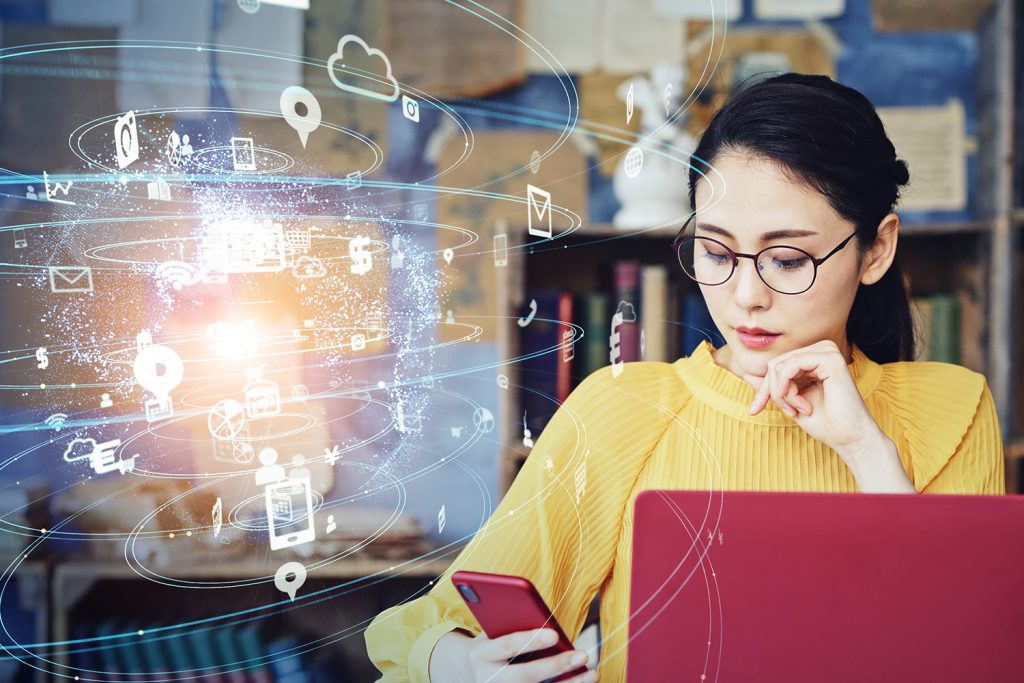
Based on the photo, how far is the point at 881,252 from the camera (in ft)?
2.54

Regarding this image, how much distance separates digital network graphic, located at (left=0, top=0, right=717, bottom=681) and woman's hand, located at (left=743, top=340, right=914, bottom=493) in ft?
1.08

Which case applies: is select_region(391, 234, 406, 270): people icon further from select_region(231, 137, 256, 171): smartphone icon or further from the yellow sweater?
the yellow sweater

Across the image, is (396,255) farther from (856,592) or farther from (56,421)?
(856,592)

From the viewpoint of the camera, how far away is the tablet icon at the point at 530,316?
79cm

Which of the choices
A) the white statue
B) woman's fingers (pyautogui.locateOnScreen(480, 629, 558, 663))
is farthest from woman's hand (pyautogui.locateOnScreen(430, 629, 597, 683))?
the white statue

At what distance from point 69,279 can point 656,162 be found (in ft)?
2.61

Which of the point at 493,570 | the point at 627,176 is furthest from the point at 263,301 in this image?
the point at 627,176

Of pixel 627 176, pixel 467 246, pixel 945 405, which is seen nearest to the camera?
pixel 467 246

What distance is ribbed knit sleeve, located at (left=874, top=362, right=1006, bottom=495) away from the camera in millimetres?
791

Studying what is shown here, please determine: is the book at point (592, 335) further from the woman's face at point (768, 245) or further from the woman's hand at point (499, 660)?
the woman's hand at point (499, 660)

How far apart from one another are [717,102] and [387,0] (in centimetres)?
101

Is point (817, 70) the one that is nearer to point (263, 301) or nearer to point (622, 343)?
point (622, 343)

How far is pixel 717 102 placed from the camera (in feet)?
5.01

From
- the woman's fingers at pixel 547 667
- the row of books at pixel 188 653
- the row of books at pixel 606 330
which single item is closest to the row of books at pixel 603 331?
the row of books at pixel 606 330
